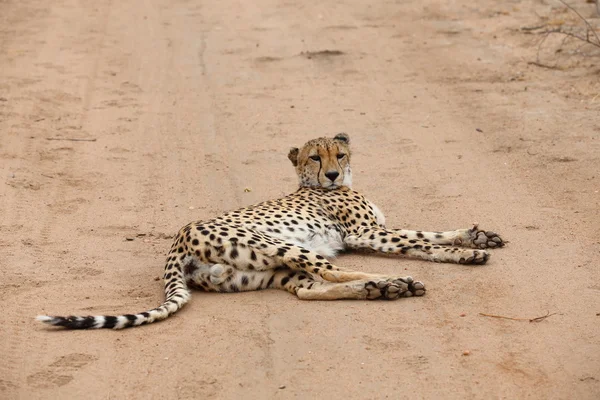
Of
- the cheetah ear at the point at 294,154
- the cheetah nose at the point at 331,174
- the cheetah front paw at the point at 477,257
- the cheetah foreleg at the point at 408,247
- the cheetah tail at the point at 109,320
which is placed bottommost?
the cheetah tail at the point at 109,320

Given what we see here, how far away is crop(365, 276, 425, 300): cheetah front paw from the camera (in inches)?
227

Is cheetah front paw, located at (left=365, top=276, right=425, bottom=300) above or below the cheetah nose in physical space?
below

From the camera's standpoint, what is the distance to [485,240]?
21.8 feet

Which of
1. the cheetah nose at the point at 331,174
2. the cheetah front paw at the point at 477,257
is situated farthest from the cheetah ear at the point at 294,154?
the cheetah front paw at the point at 477,257

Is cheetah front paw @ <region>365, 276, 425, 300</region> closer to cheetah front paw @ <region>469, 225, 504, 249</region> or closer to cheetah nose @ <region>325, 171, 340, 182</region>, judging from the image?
cheetah front paw @ <region>469, 225, 504, 249</region>

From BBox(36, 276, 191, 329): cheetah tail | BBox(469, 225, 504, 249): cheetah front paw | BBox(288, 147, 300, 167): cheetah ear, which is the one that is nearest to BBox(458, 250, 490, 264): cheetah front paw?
BBox(469, 225, 504, 249): cheetah front paw

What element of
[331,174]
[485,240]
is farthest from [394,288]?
[331,174]

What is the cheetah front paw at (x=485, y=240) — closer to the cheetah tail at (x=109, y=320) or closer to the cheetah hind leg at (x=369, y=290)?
the cheetah hind leg at (x=369, y=290)

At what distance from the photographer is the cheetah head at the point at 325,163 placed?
291 inches

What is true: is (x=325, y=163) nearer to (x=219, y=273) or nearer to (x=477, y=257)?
(x=477, y=257)

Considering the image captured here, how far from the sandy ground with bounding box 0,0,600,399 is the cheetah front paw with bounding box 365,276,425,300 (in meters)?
0.08

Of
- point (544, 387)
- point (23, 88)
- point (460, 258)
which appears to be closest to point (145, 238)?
point (460, 258)

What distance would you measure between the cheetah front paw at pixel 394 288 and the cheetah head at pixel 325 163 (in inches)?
67.7

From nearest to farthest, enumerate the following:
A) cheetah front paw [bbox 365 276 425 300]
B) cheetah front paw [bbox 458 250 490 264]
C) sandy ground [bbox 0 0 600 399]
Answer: sandy ground [bbox 0 0 600 399], cheetah front paw [bbox 365 276 425 300], cheetah front paw [bbox 458 250 490 264]
